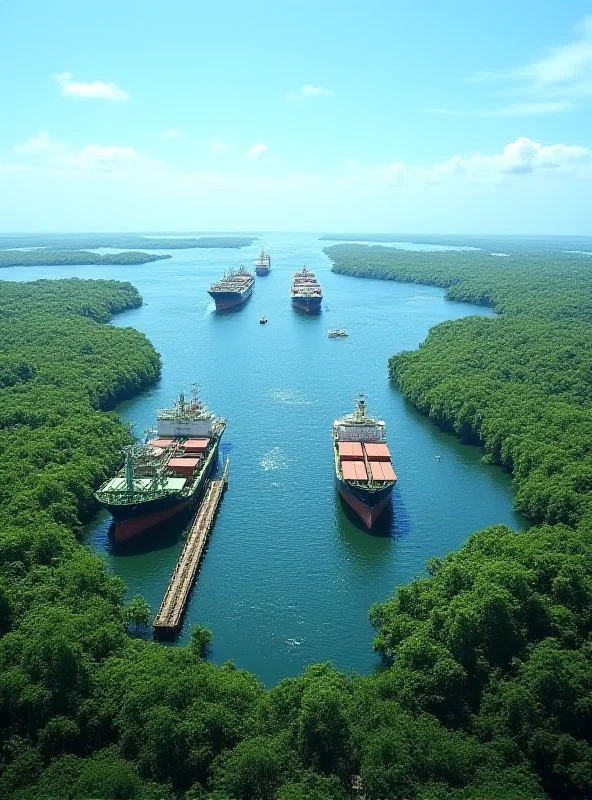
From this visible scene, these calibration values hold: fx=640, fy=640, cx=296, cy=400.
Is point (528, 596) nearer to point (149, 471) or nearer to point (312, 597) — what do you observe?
point (312, 597)

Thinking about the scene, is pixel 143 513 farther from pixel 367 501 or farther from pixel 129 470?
pixel 367 501

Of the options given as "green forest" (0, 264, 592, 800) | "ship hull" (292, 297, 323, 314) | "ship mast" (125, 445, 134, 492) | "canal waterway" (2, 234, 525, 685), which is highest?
"ship hull" (292, 297, 323, 314)

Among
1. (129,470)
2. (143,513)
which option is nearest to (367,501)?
(143,513)

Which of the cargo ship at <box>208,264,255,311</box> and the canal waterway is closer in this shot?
the canal waterway

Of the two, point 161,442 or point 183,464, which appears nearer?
point 183,464

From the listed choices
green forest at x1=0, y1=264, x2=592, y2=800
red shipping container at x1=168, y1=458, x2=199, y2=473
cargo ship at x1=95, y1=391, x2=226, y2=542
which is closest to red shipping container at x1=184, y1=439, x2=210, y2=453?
cargo ship at x1=95, y1=391, x2=226, y2=542

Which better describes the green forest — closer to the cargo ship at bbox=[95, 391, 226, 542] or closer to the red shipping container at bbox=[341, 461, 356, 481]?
the cargo ship at bbox=[95, 391, 226, 542]

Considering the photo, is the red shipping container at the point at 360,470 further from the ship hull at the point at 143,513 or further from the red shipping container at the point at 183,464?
the red shipping container at the point at 183,464

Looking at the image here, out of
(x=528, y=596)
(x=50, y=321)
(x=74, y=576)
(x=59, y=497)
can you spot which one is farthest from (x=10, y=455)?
(x=50, y=321)
